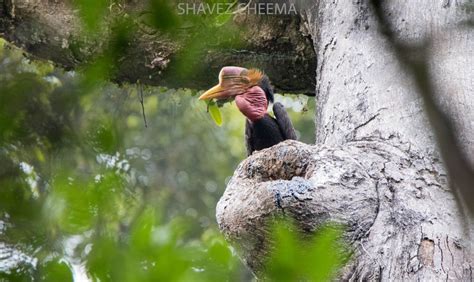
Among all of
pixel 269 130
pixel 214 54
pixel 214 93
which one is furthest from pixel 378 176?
pixel 269 130

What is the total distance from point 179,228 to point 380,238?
2.88 feet

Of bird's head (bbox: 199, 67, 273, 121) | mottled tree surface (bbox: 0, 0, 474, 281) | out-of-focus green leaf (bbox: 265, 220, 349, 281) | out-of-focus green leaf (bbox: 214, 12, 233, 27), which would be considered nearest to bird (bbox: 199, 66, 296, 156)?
bird's head (bbox: 199, 67, 273, 121)

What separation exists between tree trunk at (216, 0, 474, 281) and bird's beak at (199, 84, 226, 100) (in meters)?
1.00

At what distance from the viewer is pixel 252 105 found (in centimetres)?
313

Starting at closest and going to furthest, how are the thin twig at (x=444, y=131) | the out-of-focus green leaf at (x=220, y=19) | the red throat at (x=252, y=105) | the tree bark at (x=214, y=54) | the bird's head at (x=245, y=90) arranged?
the thin twig at (x=444, y=131) → the out-of-focus green leaf at (x=220, y=19) → the tree bark at (x=214, y=54) → the bird's head at (x=245, y=90) → the red throat at (x=252, y=105)

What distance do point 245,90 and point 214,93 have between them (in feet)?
0.48

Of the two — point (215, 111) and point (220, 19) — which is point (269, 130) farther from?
point (220, 19)

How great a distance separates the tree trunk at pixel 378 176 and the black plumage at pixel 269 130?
1127mm

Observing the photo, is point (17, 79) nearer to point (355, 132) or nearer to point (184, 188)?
point (355, 132)

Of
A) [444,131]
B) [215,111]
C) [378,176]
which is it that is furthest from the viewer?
[215,111]

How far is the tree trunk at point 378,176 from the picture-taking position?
1422 mm

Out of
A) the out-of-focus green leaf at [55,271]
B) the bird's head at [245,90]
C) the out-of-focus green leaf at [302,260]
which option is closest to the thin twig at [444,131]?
the out-of-focus green leaf at [302,260]

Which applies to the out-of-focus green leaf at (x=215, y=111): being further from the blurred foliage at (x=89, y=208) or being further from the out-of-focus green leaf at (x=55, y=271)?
the out-of-focus green leaf at (x=55, y=271)

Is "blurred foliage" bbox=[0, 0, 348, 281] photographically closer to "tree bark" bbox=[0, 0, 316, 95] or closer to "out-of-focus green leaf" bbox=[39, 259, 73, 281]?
"out-of-focus green leaf" bbox=[39, 259, 73, 281]
